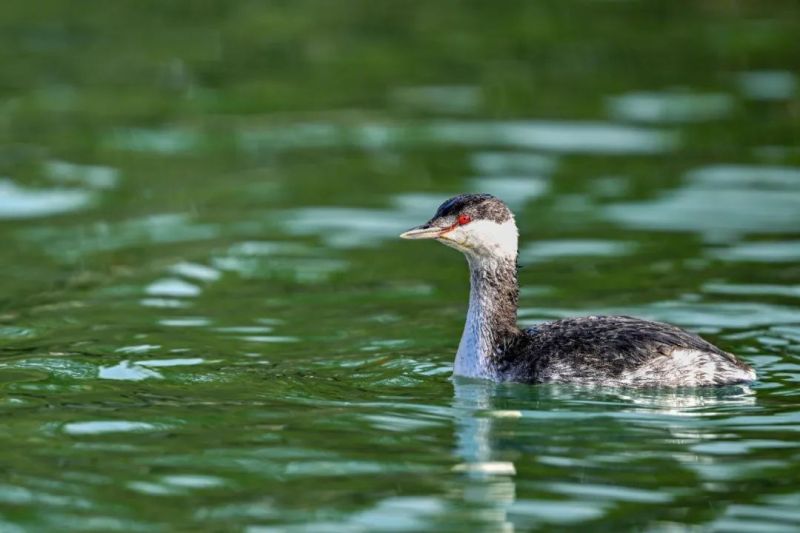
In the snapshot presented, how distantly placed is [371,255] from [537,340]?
4.47 m

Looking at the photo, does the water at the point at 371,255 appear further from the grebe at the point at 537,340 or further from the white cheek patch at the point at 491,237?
the white cheek patch at the point at 491,237

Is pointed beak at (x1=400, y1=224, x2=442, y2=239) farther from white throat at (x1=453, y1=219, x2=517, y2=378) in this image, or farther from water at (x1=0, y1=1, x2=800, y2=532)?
water at (x1=0, y1=1, x2=800, y2=532)

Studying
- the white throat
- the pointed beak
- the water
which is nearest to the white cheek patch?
the white throat

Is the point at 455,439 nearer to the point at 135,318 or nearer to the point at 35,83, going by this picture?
the point at 135,318

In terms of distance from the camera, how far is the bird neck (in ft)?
41.0

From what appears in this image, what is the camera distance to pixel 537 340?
12.3m

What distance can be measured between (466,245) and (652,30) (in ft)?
49.8

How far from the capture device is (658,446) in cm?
1042

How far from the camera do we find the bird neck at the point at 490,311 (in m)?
12.5

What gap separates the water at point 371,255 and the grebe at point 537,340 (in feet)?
0.57

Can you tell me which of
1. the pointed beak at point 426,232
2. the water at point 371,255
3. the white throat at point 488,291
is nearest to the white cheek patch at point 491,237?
the white throat at point 488,291

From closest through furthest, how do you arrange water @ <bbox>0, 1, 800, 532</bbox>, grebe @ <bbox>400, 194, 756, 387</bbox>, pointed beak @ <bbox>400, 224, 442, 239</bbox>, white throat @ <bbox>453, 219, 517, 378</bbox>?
water @ <bbox>0, 1, 800, 532</bbox> → grebe @ <bbox>400, 194, 756, 387</bbox> → pointed beak @ <bbox>400, 224, 442, 239</bbox> → white throat @ <bbox>453, 219, 517, 378</bbox>

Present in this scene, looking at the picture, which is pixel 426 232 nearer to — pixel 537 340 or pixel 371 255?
pixel 537 340

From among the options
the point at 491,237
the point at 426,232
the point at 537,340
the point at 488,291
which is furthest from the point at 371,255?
the point at 537,340
